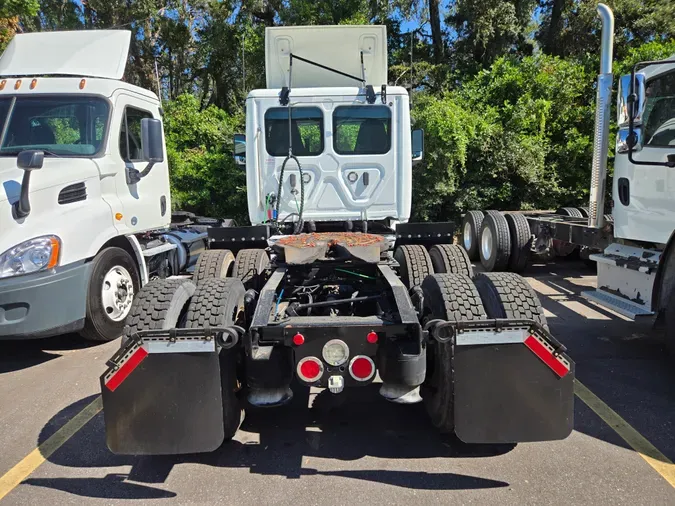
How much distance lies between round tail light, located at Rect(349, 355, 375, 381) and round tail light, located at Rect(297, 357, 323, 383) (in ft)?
0.61

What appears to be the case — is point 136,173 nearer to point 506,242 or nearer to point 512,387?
point 512,387

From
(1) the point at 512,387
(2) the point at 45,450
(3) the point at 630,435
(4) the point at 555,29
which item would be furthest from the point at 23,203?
(4) the point at 555,29

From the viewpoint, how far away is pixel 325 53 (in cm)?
702

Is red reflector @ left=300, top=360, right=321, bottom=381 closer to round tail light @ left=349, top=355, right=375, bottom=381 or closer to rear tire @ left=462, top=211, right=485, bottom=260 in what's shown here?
round tail light @ left=349, top=355, right=375, bottom=381

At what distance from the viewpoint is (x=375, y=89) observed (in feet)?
22.5

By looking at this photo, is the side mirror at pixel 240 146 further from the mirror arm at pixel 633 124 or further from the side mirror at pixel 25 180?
the mirror arm at pixel 633 124

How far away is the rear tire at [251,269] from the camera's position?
543 centimetres

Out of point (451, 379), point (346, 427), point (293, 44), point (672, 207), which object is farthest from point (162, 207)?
point (672, 207)

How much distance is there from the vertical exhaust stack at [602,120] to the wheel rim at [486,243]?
2.91m

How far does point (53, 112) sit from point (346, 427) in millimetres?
4786

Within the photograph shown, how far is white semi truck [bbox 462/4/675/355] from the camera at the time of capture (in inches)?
185

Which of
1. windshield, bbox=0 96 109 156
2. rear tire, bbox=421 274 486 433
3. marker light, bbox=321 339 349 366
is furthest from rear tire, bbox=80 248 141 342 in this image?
rear tire, bbox=421 274 486 433

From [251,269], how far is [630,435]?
3639mm

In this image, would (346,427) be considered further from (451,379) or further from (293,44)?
(293,44)
